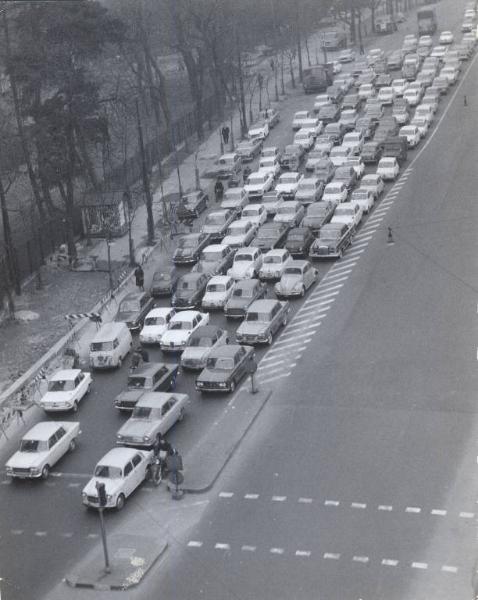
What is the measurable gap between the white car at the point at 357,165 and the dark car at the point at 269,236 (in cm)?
1237

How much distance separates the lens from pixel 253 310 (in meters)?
50.9

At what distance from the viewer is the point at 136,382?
149ft

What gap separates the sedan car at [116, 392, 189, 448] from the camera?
1625 inches

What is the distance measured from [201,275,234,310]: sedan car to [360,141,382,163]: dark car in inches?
1018

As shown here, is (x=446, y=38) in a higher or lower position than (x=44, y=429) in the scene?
higher

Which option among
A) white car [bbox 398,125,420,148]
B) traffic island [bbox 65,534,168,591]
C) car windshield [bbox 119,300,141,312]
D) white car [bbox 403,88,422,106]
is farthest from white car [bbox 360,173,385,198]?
traffic island [bbox 65,534,168,591]

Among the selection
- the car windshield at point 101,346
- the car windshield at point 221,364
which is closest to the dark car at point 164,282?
the car windshield at point 101,346

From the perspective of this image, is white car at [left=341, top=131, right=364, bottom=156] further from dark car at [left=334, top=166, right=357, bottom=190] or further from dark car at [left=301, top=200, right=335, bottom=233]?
dark car at [left=301, top=200, right=335, bottom=233]

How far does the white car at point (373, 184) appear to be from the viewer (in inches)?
2734

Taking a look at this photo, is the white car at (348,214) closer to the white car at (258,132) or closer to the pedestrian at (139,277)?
the pedestrian at (139,277)

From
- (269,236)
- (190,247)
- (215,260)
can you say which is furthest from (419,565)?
(190,247)

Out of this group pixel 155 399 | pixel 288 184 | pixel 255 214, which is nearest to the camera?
pixel 155 399

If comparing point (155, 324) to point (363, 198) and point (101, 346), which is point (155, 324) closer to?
point (101, 346)

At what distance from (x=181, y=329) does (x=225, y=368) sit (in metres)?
6.08
